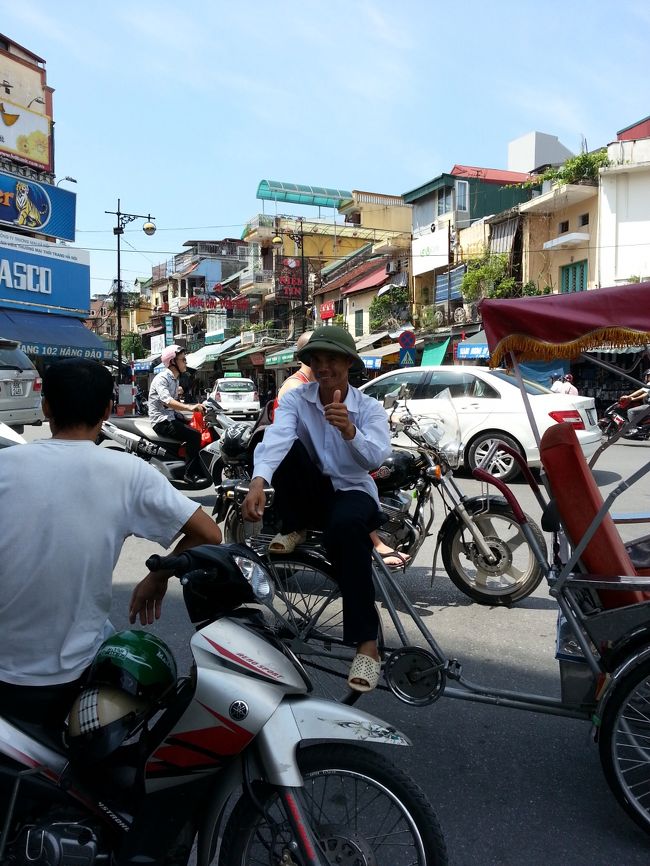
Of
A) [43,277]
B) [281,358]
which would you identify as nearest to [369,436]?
[43,277]

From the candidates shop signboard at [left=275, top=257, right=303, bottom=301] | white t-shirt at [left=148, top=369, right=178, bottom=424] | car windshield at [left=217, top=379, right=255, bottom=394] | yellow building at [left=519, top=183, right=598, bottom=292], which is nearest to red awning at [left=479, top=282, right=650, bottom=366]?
white t-shirt at [left=148, top=369, right=178, bottom=424]

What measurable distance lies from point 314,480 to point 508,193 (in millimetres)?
27270

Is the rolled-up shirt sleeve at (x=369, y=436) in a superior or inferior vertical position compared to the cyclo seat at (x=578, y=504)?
superior

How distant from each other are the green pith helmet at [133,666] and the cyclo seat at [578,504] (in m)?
1.56

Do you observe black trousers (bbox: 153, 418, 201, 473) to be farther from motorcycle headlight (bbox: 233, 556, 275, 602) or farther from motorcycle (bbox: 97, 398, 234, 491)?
motorcycle headlight (bbox: 233, 556, 275, 602)

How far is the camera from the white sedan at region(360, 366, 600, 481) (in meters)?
8.62

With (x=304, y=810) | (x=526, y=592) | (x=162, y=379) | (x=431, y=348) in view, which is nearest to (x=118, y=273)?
(x=431, y=348)

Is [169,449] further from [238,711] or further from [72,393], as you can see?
[238,711]

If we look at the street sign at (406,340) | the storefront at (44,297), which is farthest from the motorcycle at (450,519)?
the storefront at (44,297)

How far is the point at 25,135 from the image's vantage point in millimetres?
26672

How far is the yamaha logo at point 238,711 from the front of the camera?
1636 millimetres

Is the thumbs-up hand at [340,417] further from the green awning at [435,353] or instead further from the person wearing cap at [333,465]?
the green awning at [435,353]

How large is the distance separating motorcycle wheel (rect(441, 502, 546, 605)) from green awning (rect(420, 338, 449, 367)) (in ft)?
65.7

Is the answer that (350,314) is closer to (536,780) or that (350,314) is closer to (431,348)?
(431,348)
